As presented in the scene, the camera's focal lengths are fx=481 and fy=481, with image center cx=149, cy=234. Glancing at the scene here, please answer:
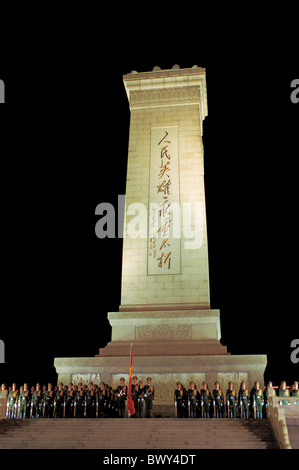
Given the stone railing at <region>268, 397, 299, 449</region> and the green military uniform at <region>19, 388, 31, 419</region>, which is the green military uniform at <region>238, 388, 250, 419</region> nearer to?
the stone railing at <region>268, 397, 299, 449</region>

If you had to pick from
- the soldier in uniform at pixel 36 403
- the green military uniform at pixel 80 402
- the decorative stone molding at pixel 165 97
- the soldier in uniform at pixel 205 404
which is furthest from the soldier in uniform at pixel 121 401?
the decorative stone molding at pixel 165 97

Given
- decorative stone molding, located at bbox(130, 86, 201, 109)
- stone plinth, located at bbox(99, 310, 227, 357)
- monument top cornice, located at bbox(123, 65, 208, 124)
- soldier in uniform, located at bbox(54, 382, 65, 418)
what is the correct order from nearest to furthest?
Result: soldier in uniform, located at bbox(54, 382, 65, 418) < stone plinth, located at bbox(99, 310, 227, 357) < monument top cornice, located at bbox(123, 65, 208, 124) < decorative stone molding, located at bbox(130, 86, 201, 109)

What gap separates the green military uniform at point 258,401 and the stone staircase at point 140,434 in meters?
1.38

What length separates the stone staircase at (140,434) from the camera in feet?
28.0

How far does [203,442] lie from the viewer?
8.53 m

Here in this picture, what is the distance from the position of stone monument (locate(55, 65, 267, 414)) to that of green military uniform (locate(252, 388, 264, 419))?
168 centimetres

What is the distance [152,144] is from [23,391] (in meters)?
8.78

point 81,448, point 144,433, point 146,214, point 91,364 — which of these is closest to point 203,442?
point 144,433

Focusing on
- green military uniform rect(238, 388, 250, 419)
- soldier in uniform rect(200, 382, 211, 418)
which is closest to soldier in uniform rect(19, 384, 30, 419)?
soldier in uniform rect(200, 382, 211, 418)

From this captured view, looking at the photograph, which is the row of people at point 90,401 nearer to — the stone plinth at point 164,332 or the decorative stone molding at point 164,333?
the stone plinth at point 164,332

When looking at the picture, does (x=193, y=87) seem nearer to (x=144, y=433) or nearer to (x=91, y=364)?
(x=91, y=364)

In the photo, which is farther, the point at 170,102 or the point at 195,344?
the point at 170,102

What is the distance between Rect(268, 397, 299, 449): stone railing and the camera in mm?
7969

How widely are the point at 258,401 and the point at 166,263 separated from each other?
515 centimetres
